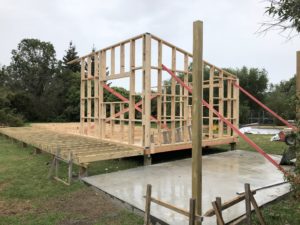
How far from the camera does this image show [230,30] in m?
9.54

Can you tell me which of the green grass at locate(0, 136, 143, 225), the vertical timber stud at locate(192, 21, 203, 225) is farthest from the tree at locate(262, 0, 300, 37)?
the green grass at locate(0, 136, 143, 225)

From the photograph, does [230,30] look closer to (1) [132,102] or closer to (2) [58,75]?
(1) [132,102]

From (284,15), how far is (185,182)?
10.8 ft

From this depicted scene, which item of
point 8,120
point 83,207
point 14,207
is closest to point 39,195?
point 14,207

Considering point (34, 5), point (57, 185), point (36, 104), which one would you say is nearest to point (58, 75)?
point (36, 104)

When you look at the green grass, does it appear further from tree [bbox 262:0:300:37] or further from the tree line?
the tree line

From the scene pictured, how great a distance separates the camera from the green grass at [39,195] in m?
3.50

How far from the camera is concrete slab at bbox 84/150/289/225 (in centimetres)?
372

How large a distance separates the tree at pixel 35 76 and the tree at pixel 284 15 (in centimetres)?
2442

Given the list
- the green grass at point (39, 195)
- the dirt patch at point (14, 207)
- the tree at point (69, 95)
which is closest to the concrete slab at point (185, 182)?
the green grass at point (39, 195)

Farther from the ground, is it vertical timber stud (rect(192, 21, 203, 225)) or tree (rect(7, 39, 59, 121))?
tree (rect(7, 39, 59, 121))

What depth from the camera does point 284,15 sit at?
4.18 metres

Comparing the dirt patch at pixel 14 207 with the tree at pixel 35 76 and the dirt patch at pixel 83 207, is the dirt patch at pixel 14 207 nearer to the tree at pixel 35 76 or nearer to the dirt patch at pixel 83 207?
the dirt patch at pixel 83 207

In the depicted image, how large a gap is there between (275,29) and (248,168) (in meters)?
3.24
